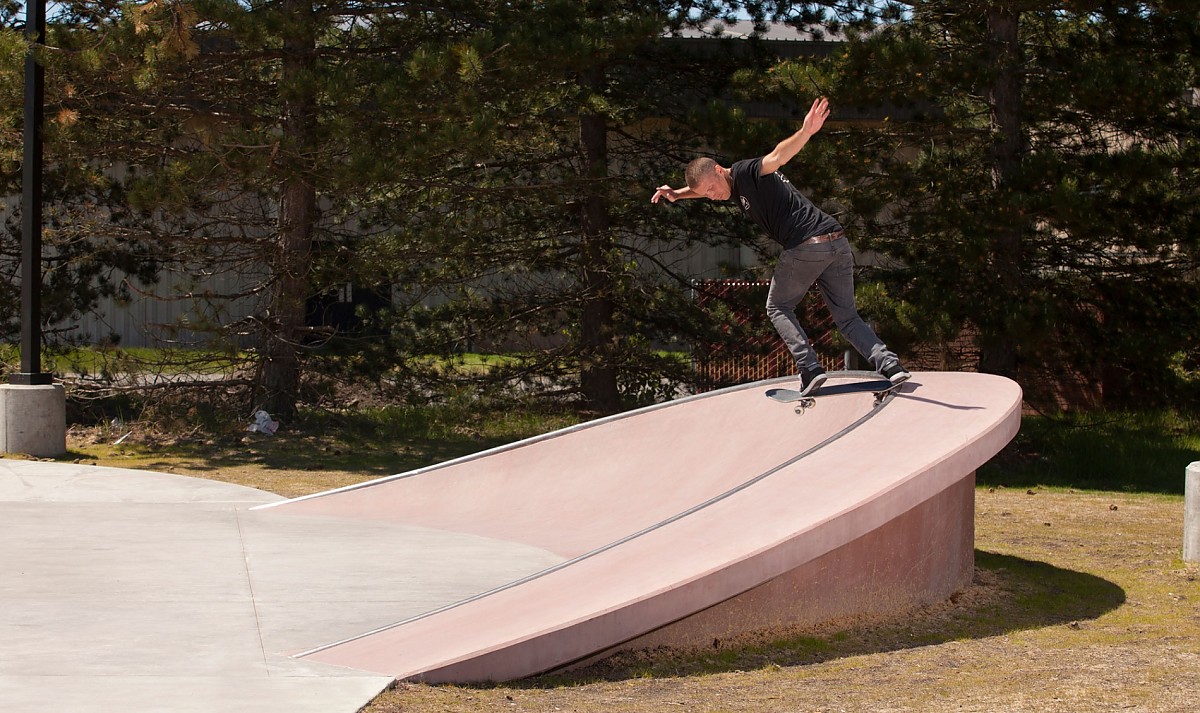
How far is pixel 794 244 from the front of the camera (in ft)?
25.9

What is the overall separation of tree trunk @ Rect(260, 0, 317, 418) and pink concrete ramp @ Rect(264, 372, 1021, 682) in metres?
6.04

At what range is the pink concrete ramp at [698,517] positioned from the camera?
5.12 metres

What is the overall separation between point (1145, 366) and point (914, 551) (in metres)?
8.41

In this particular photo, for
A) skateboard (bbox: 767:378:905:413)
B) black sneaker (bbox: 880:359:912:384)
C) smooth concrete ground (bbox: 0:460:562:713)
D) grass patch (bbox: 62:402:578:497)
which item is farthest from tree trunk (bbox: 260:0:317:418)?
black sneaker (bbox: 880:359:912:384)

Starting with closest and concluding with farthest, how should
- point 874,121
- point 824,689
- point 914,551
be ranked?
point 824,689
point 914,551
point 874,121

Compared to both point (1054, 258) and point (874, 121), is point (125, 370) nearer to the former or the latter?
point (1054, 258)

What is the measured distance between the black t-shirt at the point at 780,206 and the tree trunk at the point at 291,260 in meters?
7.23

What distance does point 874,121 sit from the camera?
22.7 meters

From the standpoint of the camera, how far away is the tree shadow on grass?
17.7 feet

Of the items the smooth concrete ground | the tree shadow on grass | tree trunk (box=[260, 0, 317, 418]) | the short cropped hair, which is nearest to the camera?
the smooth concrete ground

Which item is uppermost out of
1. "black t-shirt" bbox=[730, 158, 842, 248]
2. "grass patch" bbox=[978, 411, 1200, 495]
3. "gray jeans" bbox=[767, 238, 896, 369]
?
"black t-shirt" bbox=[730, 158, 842, 248]

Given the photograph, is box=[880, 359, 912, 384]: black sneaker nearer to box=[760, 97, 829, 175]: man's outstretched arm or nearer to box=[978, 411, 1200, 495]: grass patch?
box=[760, 97, 829, 175]: man's outstretched arm

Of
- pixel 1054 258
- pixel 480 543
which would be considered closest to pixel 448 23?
pixel 1054 258

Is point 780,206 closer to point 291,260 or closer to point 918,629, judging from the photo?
point 918,629
